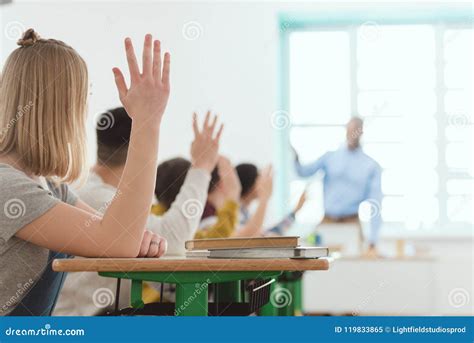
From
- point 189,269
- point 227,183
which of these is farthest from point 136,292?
point 227,183

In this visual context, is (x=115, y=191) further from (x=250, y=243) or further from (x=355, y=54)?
(x=355, y=54)

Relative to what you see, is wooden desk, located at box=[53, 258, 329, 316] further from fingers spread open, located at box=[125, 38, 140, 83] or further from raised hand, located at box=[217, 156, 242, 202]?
raised hand, located at box=[217, 156, 242, 202]

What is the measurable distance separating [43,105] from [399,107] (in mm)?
6051

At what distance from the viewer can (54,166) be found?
145 cm

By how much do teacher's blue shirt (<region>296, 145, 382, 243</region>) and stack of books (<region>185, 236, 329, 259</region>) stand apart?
4.99m

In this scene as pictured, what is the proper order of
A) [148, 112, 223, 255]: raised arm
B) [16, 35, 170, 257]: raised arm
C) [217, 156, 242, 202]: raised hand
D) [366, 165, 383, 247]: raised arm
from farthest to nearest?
[366, 165, 383, 247]: raised arm → [217, 156, 242, 202]: raised hand → [148, 112, 223, 255]: raised arm → [16, 35, 170, 257]: raised arm

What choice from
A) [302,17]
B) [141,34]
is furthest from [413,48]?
[141,34]

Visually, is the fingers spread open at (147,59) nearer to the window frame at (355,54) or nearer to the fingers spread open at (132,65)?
the fingers spread open at (132,65)

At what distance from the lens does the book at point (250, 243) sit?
125 cm

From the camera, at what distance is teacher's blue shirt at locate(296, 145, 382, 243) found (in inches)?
250

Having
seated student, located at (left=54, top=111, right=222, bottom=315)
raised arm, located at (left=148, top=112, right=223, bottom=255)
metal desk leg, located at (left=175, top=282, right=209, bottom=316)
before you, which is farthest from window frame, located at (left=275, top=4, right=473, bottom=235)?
metal desk leg, located at (left=175, top=282, right=209, bottom=316)

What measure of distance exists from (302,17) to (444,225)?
A: 256 centimetres

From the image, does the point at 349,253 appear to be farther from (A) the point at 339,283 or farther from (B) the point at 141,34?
(B) the point at 141,34

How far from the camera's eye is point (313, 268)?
3.79ft
